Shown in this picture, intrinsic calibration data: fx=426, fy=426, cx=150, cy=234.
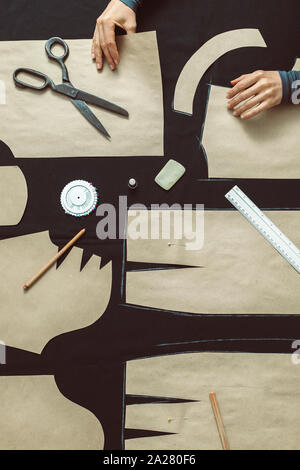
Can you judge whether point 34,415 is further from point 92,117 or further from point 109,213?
point 92,117

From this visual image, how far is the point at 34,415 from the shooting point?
2.71 ft

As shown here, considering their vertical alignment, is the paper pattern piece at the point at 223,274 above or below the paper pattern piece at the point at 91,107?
below

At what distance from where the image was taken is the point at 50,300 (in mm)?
830

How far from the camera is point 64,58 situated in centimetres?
84

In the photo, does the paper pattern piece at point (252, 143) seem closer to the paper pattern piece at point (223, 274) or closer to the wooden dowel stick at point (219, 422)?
the paper pattern piece at point (223, 274)

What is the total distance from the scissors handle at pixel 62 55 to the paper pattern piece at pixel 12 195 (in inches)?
8.1

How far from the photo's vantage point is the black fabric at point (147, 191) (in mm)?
822

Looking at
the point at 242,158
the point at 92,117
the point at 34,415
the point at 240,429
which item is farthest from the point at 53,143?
the point at 240,429

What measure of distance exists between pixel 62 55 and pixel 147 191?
314mm

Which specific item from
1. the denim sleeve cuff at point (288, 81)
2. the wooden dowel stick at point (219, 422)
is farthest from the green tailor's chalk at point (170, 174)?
the wooden dowel stick at point (219, 422)

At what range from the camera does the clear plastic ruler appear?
82 cm
